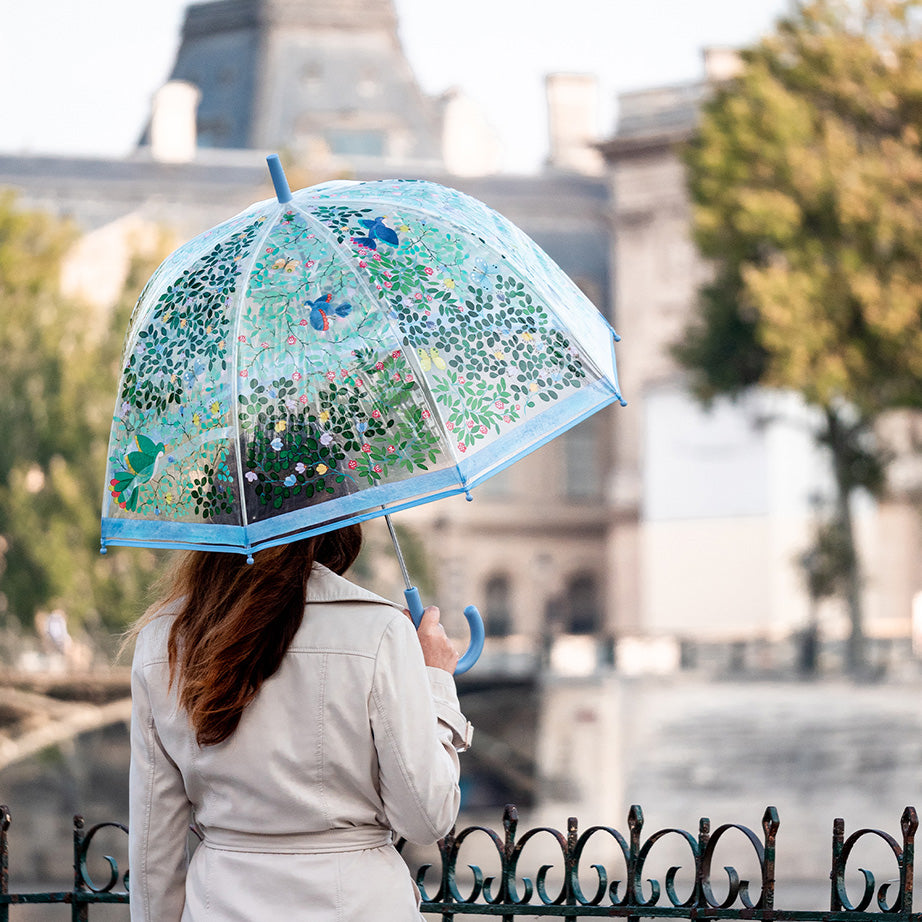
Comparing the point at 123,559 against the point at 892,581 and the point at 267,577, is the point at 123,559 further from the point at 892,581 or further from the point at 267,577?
the point at 267,577

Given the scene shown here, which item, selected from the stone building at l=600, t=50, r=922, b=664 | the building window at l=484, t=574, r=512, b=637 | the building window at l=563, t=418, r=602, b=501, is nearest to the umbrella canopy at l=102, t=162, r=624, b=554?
the stone building at l=600, t=50, r=922, b=664

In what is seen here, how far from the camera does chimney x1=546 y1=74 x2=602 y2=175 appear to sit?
4088 centimetres

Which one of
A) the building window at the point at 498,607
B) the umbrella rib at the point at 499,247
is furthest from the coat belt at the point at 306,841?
the building window at the point at 498,607

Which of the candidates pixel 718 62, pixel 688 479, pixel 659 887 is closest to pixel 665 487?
pixel 688 479

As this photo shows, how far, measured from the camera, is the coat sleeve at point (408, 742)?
2197mm

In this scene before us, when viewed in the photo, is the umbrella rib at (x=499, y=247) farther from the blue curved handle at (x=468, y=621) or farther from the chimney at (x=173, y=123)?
the chimney at (x=173, y=123)

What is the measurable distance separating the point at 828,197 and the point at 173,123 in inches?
1013

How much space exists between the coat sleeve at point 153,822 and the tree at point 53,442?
70.2 ft

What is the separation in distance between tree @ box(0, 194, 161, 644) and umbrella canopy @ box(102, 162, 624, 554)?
21.2m

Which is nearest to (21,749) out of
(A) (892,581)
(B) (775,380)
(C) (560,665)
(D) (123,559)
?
(D) (123,559)

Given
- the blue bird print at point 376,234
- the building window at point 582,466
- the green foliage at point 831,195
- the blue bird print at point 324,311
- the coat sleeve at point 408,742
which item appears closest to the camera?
the coat sleeve at point 408,742

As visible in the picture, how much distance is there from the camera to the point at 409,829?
2.23 m

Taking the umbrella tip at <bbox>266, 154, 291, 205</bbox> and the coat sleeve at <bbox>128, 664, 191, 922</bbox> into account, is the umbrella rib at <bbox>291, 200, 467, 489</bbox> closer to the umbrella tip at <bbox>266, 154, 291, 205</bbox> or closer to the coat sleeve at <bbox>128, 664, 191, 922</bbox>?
the umbrella tip at <bbox>266, 154, 291, 205</bbox>

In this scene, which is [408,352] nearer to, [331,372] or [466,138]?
[331,372]
